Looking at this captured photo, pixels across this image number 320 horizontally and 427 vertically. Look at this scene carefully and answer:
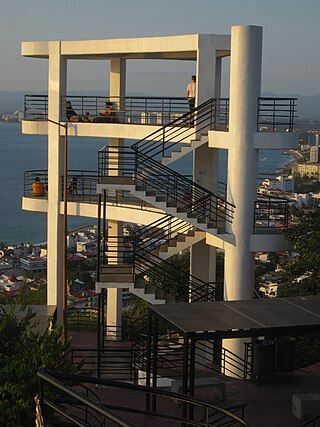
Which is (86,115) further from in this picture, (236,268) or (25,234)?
(25,234)

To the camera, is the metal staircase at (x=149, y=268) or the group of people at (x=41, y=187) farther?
the group of people at (x=41, y=187)

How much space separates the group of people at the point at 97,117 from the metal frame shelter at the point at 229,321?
13.9 metres

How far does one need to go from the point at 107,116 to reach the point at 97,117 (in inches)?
14.2

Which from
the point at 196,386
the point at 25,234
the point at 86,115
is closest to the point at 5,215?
the point at 25,234

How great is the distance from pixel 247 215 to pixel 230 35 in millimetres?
5284

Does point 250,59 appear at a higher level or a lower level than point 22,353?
higher

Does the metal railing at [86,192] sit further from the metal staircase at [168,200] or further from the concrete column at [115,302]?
the metal staircase at [168,200]

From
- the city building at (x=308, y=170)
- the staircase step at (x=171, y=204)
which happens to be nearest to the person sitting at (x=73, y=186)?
the staircase step at (x=171, y=204)

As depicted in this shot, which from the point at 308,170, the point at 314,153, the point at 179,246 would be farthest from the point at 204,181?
the point at 314,153

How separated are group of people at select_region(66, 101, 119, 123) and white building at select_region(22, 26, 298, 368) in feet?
0.58

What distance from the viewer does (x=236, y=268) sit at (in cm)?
2575

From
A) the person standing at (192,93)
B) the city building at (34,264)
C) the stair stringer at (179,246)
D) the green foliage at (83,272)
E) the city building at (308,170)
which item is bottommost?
the city building at (34,264)

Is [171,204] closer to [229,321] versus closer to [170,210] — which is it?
[170,210]

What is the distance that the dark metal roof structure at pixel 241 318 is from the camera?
16047 millimetres
